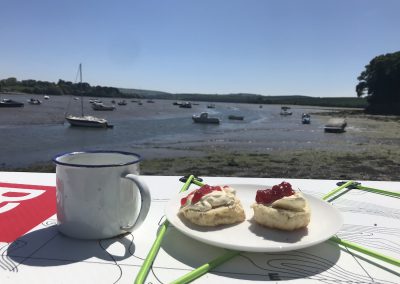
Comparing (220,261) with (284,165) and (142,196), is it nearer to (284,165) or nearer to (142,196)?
(142,196)

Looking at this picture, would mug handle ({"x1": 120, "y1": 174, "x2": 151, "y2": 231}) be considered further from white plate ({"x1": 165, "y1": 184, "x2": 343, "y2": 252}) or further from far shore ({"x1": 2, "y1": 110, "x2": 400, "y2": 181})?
far shore ({"x1": 2, "y1": 110, "x2": 400, "y2": 181})

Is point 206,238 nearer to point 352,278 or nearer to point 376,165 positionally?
point 352,278

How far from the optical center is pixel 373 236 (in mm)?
855

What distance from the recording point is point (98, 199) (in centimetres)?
75

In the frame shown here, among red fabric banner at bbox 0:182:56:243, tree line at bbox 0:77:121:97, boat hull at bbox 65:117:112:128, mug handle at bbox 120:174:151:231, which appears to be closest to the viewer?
mug handle at bbox 120:174:151:231

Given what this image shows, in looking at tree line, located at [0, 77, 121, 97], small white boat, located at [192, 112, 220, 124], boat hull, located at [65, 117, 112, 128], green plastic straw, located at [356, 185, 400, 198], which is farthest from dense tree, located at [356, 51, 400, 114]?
tree line, located at [0, 77, 121, 97]

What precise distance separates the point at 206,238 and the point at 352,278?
1.00 feet

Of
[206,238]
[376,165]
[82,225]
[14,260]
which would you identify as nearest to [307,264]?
[206,238]

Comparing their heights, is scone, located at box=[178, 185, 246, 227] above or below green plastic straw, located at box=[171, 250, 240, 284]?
above

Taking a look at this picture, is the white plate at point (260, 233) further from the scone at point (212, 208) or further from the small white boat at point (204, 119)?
the small white boat at point (204, 119)

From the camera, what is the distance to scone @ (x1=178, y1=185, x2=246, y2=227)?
0.78m

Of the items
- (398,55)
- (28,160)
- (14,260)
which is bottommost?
(28,160)

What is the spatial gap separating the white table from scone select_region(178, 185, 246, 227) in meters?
0.06

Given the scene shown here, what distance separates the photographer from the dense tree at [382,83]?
4084 cm
